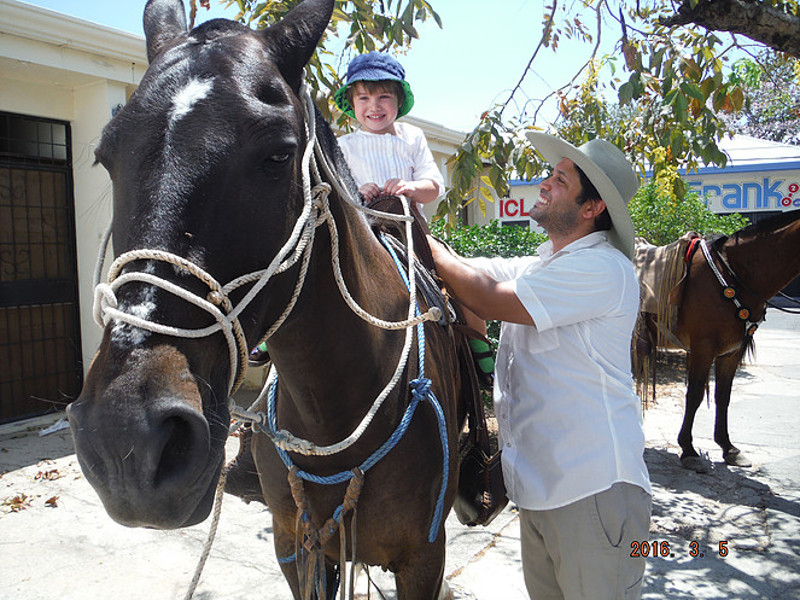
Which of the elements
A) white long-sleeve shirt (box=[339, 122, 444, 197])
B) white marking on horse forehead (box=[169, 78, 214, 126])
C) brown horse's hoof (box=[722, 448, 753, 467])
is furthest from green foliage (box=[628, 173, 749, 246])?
white marking on horse forehead (box=[169, 78, 214, 126])

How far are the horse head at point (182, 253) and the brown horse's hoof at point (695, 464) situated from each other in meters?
5.13

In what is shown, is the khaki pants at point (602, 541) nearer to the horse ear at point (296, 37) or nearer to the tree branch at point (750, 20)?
the horse ear at point (296, 37)

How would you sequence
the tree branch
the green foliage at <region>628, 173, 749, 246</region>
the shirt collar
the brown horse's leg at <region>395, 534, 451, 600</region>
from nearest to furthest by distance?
the brown horse's leg at <region>395, 534, 451, 600</region>
the shirt collar
the tree branch
the green foliage at <region>628, 173, 749, 246</region>

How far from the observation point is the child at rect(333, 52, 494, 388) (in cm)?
288

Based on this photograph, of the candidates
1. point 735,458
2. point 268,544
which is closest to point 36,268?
point 268,544

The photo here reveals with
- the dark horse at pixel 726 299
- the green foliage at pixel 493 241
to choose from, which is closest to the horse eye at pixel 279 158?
the dark horse at pixel 726 299

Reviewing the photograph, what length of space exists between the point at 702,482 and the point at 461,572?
8.76 feet

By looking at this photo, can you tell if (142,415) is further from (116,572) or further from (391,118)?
(116,572)

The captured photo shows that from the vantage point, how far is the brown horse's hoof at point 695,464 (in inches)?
209

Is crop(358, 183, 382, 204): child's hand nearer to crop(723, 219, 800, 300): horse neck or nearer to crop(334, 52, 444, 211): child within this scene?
crop(334, 52, 444, 211): child

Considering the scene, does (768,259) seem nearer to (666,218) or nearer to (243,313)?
(666,218)

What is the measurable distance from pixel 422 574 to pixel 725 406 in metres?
4.64

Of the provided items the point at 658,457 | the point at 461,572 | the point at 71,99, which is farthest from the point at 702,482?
the point at 71,99

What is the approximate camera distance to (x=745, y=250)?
219 inches
